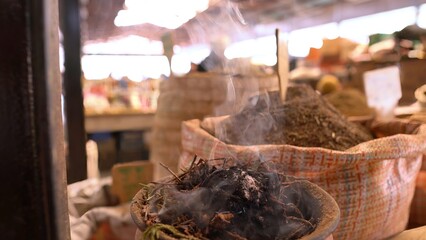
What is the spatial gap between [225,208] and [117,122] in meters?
3.52

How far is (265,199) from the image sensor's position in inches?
25.5

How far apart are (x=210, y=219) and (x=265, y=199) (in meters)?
0.11

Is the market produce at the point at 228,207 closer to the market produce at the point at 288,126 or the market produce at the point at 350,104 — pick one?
the market produce at the point at 288,126

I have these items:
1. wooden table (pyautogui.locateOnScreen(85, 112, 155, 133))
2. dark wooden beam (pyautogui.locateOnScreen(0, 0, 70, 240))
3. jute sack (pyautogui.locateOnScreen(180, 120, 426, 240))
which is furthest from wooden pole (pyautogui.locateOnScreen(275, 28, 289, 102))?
wooden table (pyautogui.locateOnScreen(85, 112, 155, 133))

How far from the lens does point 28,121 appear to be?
1.67 ft

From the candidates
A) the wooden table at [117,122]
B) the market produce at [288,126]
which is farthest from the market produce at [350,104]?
the wooden table at [117,122]

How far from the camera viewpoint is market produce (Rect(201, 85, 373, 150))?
107cm

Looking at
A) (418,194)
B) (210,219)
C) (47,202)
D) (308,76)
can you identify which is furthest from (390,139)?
(308,76)

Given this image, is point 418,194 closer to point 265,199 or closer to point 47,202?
point 265,199

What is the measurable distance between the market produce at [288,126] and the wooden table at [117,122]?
255cm

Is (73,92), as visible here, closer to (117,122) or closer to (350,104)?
(350,104)

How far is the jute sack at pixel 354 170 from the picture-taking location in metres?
0.87

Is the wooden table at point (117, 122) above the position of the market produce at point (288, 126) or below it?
below

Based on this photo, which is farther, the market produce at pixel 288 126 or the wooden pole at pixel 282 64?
the wooden pole at pixel 282 64
